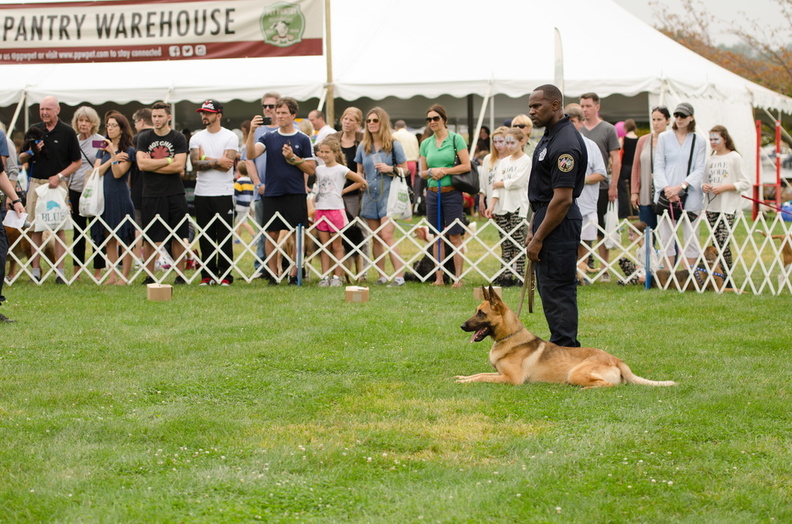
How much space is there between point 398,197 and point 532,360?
5.25 meters

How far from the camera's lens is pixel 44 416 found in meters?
5.58

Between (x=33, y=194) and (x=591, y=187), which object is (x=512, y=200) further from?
(x=33, y=194)

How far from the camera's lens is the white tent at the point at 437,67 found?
1770 centimetres

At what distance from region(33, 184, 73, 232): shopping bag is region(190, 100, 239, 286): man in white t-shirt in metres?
1.60

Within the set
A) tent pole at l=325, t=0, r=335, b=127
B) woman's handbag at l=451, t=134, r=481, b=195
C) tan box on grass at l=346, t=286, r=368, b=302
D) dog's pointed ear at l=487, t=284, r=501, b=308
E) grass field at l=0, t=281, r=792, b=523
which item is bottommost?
grass field at l=0, t=281, r=792, b=523

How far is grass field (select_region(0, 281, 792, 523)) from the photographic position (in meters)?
4.16

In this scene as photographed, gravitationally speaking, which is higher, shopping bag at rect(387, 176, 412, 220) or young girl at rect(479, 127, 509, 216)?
young girl at rect(479, 127, 509, 216)

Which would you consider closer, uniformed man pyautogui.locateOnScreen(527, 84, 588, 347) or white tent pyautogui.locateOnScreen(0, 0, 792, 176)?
uniformed man pyautogui.locateOnScreen(527, 84, 588, 347)

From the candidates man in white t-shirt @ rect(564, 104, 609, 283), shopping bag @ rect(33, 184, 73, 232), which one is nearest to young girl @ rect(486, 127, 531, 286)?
man in white t-shirt @ rect(564, 104, 609, 283)

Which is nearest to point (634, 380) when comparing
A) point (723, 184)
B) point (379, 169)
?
point (723, 184)

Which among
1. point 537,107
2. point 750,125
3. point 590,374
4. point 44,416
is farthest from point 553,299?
point 750,125

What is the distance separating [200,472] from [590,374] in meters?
2.73

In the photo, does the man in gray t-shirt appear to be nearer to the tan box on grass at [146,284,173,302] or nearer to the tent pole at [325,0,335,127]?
the tent pole at [325,0,335,127]

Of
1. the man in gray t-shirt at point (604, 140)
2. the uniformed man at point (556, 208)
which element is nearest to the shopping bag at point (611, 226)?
the man in gray t-shirt at point (604, 140)
